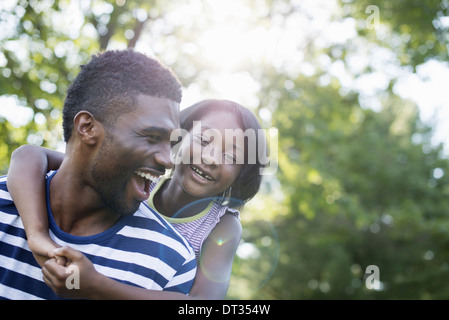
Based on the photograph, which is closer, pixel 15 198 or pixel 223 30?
pixel 15 198

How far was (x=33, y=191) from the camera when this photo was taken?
1750mm

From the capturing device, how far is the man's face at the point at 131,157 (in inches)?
65.5

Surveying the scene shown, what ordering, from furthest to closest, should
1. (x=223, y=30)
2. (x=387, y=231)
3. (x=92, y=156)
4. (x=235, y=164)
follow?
(x=387, y=231), (x=223, y=30), (x=235, y=164), (x=92, y=156)

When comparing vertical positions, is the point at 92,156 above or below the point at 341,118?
below

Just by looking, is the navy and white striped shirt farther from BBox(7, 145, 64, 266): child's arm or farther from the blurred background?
the blurred background

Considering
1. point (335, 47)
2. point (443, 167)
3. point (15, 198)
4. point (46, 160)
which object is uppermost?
point (443, 167)

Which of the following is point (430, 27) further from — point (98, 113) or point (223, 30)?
point (98, 113)

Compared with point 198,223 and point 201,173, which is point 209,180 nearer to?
point 201,173

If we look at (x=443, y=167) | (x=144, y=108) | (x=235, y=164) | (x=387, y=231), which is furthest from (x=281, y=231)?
(x=144, y=108)

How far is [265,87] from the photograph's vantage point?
8625mm

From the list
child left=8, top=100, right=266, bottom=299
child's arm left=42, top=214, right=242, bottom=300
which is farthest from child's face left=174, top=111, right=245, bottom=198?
child's arm left=42, top=214, right=242, bottom=300

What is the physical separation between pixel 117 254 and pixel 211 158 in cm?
109

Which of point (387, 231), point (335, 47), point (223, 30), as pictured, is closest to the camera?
point (223, 30)

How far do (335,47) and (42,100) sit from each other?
19.9 ft
